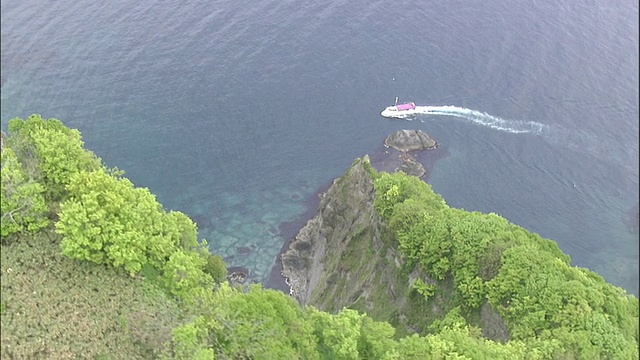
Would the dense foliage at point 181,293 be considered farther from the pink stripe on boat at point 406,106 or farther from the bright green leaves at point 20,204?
the pink stripe on boat at point 406,106

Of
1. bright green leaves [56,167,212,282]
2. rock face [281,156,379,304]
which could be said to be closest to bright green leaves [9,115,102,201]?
bright green leaves [56,167,212,282]

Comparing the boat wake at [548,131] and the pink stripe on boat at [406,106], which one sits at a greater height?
the pink stripe on boat at [406,106]

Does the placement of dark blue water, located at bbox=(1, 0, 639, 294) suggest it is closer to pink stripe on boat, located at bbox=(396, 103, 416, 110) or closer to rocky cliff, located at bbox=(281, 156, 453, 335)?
pink stripe on boat, located at bbox=(396, 103, 416, 110)

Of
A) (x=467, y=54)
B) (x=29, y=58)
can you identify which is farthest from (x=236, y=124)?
(x=467, y=54)

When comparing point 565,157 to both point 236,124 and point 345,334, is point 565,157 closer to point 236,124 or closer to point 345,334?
point 236,124

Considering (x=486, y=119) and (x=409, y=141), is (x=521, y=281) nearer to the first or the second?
(x=409, y=141)

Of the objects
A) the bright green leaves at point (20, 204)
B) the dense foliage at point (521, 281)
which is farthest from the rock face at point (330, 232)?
the bright green leaves at point (20, 204)

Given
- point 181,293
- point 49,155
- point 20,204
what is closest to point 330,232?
point 181,293
